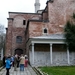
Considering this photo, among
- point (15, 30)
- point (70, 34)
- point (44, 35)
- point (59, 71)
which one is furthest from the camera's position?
point (15, 30)

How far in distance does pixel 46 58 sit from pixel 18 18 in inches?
569

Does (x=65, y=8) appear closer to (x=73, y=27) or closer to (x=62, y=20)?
(x=62, y=20)

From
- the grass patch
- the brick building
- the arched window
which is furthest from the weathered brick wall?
the grass patch

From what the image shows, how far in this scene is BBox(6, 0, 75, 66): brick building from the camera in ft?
98.7

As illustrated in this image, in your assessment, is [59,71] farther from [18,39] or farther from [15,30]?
[15,30]

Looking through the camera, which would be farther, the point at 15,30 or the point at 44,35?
the point at 15,30

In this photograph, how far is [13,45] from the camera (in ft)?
135

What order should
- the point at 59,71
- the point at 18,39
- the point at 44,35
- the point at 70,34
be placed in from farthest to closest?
1. the point at 18,39
2. the point at 44,35
3. the point at 59,71
4. the point at 70,34

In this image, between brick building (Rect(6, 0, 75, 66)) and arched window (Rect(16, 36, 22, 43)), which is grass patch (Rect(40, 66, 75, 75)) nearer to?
brick building (Rect(6, 0, 75, 66))

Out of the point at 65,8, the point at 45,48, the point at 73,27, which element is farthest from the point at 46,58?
the point at 73,27

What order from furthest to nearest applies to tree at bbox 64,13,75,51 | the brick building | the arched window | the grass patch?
the arched window < the brick building < the grass patch < tree at bbox 64,13,75,51

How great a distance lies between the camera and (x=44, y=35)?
109 feet

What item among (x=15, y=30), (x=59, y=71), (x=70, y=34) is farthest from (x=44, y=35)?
(x=70, y=34)

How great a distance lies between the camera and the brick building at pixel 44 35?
3010 cm
